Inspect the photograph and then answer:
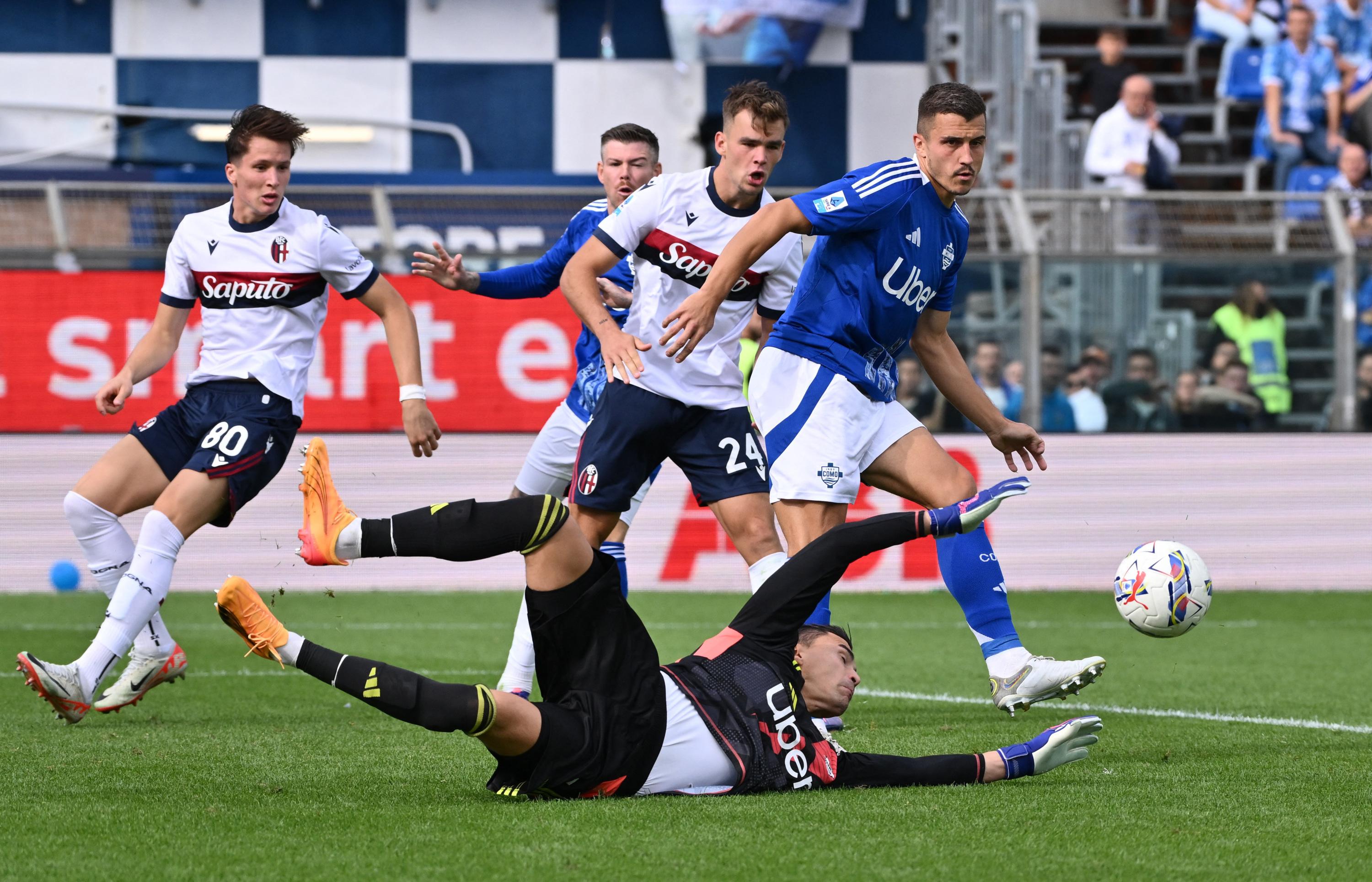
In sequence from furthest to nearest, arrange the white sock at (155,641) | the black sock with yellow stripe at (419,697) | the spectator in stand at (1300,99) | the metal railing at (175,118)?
the metal railing at (175,118)
the spectator in stand at (1300,99)
the white sock at (155,641)
the black sock with yellow stripe at (419,697)

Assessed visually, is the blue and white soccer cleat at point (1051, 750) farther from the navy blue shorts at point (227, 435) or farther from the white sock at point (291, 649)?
the navy blue shorts at point (227, 435)

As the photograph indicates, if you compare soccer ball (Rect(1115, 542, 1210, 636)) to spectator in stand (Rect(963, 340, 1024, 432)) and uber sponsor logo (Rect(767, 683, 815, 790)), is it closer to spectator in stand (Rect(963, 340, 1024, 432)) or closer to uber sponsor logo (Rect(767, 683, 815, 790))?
uber sponsor logo (Rect(767, 683, 815, 790))

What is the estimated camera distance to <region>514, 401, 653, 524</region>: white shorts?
661 cm

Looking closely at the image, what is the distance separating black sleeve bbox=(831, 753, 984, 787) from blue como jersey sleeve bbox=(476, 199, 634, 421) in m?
2.52

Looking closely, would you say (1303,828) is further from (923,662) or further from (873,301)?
(923,662)

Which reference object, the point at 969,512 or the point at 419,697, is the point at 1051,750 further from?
the point at 419,697

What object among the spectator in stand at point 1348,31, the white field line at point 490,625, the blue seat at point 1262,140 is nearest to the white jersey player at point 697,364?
the white field line at point 490,625

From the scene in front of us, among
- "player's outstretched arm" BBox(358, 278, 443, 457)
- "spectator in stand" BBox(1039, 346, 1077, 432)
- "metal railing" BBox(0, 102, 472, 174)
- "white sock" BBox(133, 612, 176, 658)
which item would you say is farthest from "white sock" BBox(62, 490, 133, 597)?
"metal railing" BBox(0, 102, 472, 174)

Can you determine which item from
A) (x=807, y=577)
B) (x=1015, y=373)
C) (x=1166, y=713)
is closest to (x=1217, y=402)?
(x=1015, y=373)

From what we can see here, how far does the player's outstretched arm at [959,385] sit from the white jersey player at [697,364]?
0.51 metres

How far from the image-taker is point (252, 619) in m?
3.73

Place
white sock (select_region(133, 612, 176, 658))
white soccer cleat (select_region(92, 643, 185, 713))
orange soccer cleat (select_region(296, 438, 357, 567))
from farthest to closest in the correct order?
white sock (select_region(133, 612, 176, 658))
white soccer cleat (select_region(92, 643, 185, 713))
orange soccer cleat (select_region(296, 438, 357, 567))

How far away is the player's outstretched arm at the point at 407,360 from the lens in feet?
17.1

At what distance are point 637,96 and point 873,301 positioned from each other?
12.9 meters
